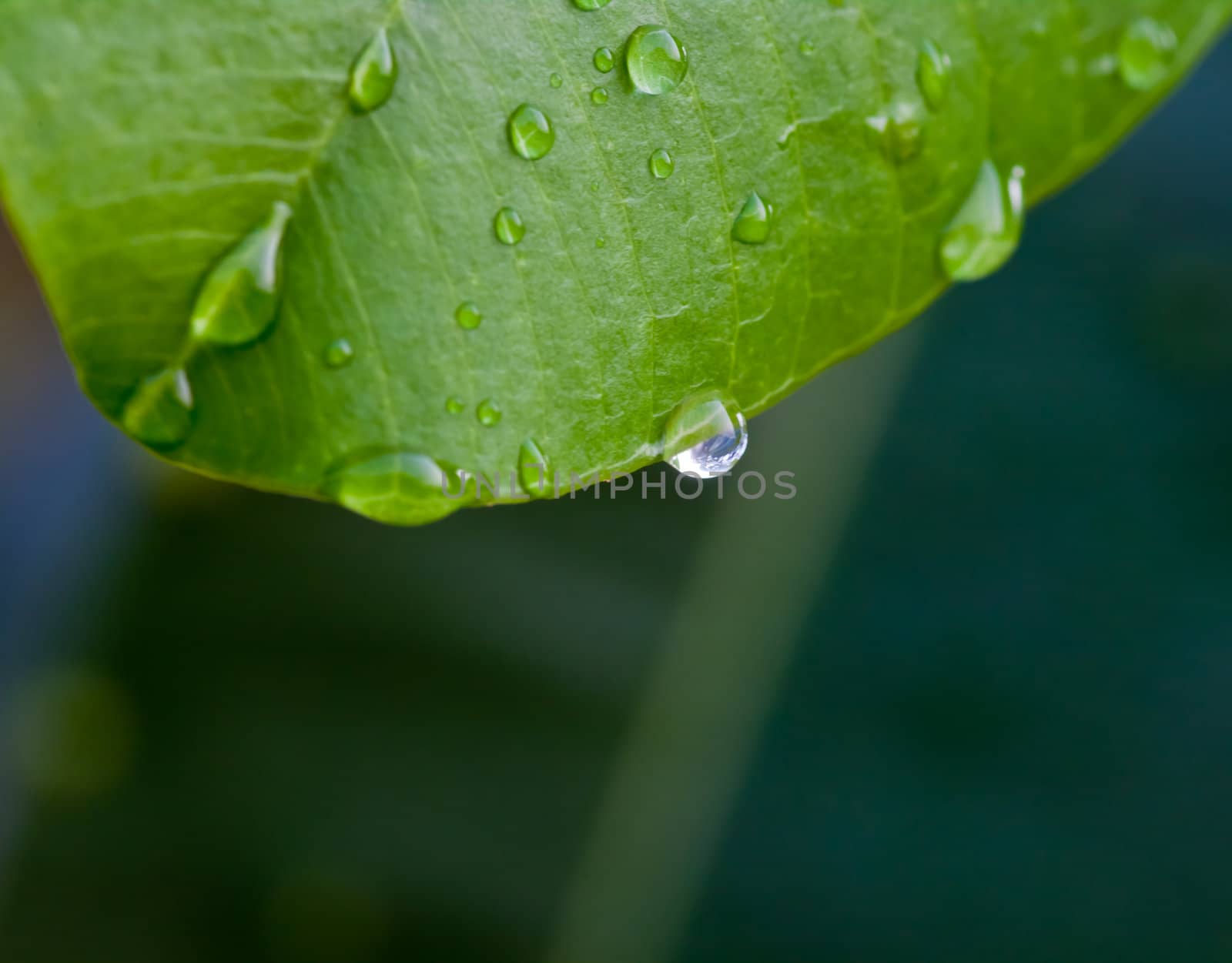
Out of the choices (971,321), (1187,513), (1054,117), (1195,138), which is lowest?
(1054,117)

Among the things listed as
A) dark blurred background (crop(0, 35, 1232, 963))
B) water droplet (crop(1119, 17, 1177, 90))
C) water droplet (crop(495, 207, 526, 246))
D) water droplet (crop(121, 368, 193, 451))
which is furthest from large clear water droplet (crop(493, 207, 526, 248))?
dark blurred background (crop(0, 35, 1232, 963))

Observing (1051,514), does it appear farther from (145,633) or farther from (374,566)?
(145,633)

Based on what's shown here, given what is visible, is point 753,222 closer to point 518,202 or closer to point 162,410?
point 518,202

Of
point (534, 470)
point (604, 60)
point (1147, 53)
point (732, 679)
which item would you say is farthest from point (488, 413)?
→ point (732, 679)

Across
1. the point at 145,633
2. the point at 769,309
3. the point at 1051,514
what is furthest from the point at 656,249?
the point at 145,633

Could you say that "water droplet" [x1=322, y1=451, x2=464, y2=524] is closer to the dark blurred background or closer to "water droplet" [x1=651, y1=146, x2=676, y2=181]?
"water droplet" [x1=651, y1=146, x2=676, y2=181]

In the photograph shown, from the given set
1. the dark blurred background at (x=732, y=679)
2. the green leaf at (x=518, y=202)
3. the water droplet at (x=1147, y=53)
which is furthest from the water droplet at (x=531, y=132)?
the dark blurred background at (x=732, y=679)

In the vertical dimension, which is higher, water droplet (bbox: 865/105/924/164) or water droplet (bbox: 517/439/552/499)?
water droplet (bbox: 865/105/924/164)
